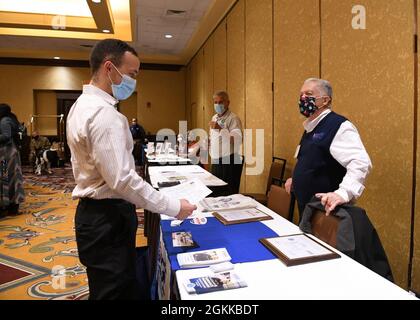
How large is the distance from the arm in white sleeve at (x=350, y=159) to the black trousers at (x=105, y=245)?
1118 millimetres

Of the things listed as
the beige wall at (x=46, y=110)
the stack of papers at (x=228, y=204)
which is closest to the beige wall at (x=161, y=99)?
the beige wall at (x=46, y=110)

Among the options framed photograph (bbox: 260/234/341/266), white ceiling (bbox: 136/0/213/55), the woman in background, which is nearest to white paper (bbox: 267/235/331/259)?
framed photograph (bbox: 260/234/341/266)

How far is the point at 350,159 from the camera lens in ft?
6.27

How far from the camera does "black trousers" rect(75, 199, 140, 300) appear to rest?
141 centimetres

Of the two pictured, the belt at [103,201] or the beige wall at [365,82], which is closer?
the belt at [103,201]

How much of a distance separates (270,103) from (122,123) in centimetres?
321

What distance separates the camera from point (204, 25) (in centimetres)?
686

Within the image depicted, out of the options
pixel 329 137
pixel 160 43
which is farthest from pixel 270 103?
pixel 160 43

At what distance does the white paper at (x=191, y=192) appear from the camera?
1684 millimetres

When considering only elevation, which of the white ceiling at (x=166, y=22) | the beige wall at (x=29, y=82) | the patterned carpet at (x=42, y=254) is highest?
the white ceiling at (x=166, y=22)

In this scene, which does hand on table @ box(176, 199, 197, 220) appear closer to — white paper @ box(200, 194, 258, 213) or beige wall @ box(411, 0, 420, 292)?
white paper @ box(200, 194, 258, 213)

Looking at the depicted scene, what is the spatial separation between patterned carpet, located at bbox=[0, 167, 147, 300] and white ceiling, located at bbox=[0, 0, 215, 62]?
144 inches

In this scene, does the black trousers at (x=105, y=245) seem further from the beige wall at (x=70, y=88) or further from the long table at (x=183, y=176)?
the beige wall at (x=70, y=88)

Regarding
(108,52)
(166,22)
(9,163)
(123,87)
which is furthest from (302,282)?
(166,22)
